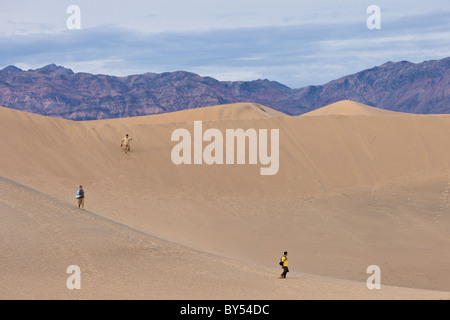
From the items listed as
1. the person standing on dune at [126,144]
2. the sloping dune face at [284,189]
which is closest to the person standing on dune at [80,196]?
the sloping dune face at [284,189]

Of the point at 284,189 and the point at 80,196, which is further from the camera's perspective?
the point at 284,189

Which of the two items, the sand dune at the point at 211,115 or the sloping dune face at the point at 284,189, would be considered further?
the sand dune at the point at 211,115

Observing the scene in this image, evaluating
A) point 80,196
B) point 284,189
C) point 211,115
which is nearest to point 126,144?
point 284,189

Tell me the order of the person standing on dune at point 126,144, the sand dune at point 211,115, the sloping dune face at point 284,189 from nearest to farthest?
the sloping dune face at point 284,189 → the person standing on dune at point 126,144 → the sand dune at point 211,115

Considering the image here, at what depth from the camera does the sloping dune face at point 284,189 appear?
1001 inches

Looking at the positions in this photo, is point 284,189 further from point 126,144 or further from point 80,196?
point 80,196

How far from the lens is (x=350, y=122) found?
44.1 meters

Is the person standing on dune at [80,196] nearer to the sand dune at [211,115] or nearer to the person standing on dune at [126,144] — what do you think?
the person standing on dune at [126,144]

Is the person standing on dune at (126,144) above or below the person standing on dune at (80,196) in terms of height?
above

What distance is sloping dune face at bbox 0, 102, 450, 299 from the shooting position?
83.4 ft

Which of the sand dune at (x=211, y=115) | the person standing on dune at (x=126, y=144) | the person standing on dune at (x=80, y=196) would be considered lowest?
the person standing on dune at (x=80, y=196)

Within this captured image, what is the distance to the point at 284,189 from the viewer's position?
34.8m

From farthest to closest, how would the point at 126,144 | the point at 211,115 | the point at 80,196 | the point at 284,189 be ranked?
the point at 211,115 < the point at 126,144 < the point at 284,189 < the point at 80,196

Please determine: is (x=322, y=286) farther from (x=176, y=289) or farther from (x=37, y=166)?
(x=37, y=166)
